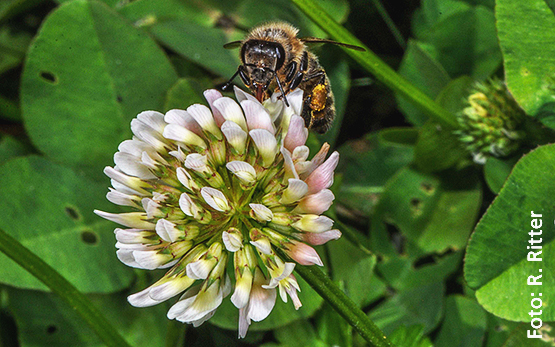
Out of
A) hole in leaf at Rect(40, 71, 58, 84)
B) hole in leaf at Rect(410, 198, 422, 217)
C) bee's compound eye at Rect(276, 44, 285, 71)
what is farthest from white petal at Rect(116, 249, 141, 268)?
hole in leaf at Rect(410, 198, 422, 217)

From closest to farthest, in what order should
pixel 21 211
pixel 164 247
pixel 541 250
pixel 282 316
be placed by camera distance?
pixel 164 247
pixel 541 250
pixel 282 316
pixel 21 211

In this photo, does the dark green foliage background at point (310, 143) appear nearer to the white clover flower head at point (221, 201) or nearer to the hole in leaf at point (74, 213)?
the hole in leaf at point (74, 213)

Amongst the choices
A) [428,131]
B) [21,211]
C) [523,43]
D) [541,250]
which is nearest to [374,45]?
[428,131]

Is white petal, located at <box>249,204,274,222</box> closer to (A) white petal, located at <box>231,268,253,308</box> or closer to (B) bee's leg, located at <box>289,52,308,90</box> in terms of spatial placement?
(A) white petal, located at <box>231,268,253,308</box>

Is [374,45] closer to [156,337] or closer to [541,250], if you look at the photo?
[541,250]

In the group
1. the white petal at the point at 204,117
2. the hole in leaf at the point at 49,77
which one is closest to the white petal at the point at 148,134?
the white petal at the point at 204,117

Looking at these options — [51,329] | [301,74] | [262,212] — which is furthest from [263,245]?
[51,329]
